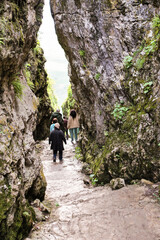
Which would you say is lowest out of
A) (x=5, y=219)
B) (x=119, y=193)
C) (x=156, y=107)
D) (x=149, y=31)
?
(x=119, y=193)

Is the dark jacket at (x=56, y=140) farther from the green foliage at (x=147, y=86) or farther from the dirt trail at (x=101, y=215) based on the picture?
the green foliage at (x=147, y=86)

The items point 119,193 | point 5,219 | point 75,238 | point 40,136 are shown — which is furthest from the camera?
point 40,136

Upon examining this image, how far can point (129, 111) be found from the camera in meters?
6.16

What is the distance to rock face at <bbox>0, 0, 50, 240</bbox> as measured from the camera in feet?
9.19

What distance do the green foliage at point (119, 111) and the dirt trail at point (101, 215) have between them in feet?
7.57

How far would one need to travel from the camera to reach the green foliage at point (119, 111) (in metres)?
6.31

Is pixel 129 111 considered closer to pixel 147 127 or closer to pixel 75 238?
pixel 147 127

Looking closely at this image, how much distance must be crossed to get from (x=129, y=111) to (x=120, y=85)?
1.05 meters

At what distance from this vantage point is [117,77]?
22.2ft

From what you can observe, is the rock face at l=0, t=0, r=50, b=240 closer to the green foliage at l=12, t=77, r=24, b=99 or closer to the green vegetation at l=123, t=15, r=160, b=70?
the green foliage at l=12, t=77, r=24, b=99

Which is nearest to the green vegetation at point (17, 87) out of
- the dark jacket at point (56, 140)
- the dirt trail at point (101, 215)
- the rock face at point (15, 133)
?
the rock face at point (15, 133)

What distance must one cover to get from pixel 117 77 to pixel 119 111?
1280mm

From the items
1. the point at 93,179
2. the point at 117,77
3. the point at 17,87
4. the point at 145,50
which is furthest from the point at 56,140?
the point at 145,50

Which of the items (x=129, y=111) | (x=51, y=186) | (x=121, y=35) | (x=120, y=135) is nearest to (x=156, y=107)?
(x=129, y=111)
